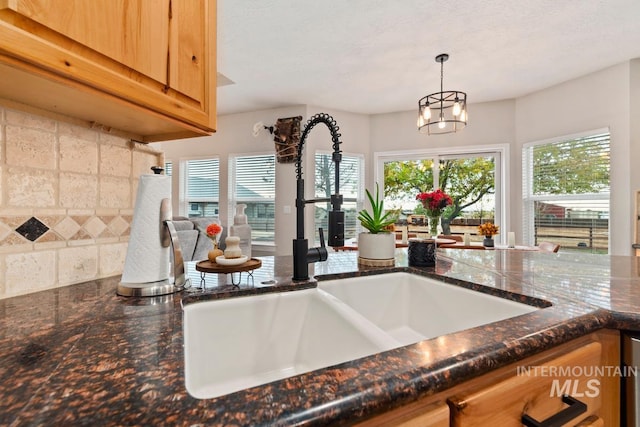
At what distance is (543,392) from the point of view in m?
0.57

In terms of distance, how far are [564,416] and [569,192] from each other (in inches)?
165

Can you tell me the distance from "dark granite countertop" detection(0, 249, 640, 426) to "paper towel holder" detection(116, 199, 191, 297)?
32 mm

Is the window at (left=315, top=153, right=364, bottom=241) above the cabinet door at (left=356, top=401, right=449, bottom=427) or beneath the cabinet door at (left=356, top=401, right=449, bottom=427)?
above

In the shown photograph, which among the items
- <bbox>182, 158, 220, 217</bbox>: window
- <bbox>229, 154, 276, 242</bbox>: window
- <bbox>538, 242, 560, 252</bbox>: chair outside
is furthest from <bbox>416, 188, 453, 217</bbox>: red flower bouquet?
<bbox>182, 158, 220, 217</bbox>: window

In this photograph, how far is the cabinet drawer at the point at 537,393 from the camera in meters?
0.48

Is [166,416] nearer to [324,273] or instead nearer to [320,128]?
[324,273]

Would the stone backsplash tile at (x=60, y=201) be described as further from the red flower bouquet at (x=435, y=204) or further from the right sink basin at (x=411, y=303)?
the red flower bouquet at (x=435, y=204)

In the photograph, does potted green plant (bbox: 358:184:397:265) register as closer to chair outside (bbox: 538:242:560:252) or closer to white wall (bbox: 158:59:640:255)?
A: chair outside (bbox: 538:242:560:252)

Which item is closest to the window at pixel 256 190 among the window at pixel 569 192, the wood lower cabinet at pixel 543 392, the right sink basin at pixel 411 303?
the window at pixel 569 192

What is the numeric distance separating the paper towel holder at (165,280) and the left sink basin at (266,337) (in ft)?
0.42

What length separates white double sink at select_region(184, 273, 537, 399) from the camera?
76 centimetres

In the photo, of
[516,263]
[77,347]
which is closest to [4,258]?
[77,347]

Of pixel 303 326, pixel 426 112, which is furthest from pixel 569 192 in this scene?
pixel 303 326

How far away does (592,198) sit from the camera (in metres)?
3.55
